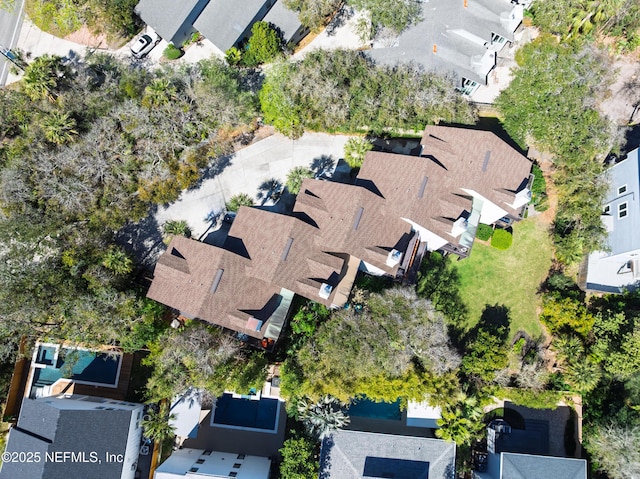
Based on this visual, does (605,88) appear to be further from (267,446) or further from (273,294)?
(267,446)

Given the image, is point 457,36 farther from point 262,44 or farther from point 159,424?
point 159,424

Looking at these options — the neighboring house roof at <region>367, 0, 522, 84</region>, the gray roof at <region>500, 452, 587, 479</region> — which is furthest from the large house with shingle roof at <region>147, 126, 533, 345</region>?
the gray roof at <region>500, 452, 587, 479</region>

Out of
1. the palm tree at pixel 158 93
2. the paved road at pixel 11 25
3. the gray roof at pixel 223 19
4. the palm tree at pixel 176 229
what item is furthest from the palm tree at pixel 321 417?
the paved road at pixel 11 25

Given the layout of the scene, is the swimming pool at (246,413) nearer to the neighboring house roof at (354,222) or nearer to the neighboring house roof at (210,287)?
the neighboring house roof at (210,287)

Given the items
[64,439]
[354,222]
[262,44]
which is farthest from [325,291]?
[262,44]

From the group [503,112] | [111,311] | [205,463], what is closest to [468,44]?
→ [503,112]

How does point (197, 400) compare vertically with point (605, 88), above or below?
below

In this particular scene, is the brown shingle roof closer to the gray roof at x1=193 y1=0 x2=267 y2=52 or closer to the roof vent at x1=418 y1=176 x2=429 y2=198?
the roof vent at x1=418 y1=176 x2=429 y2=198

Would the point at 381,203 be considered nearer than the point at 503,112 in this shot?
Yes
